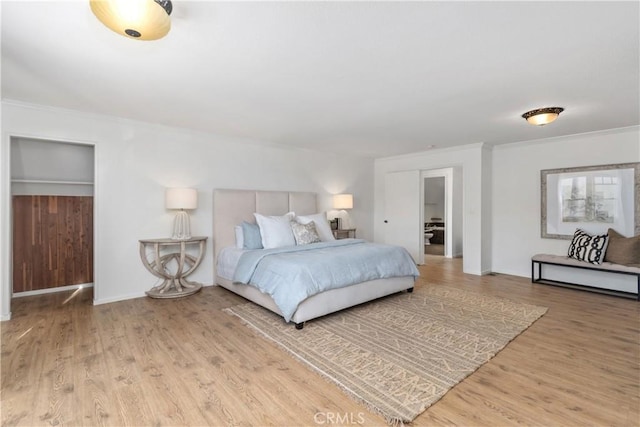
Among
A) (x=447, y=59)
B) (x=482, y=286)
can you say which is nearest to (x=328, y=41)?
(x=447, y=59)

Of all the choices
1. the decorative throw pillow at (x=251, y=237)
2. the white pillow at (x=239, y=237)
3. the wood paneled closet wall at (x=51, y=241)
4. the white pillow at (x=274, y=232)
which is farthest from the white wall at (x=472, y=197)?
the wood paneled closet wall at (x=51, y=241)

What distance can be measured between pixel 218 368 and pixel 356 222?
474cm

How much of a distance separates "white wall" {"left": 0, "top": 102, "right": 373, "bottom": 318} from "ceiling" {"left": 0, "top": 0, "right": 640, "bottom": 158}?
27 cm

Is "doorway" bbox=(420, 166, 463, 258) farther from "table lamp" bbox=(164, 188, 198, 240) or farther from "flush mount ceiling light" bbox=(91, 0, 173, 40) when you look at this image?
"flush mount ceiling light" bbox=(91, 0, 173, 40)

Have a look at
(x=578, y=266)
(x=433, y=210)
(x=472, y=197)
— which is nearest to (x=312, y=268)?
(x=472, y=197)

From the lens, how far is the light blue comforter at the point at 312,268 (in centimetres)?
294

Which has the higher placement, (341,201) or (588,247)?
(341,201)

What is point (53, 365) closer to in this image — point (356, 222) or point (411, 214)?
point (356, 222)

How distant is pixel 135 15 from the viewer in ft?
4.98

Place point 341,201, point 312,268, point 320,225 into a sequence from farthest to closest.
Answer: point 341,201 < point 320,225 < point 312,268

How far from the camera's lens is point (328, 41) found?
205 cm

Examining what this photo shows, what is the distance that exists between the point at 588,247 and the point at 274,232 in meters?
4.33

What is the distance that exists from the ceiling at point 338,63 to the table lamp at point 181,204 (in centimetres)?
91

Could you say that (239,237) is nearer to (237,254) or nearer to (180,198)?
(237,254)
